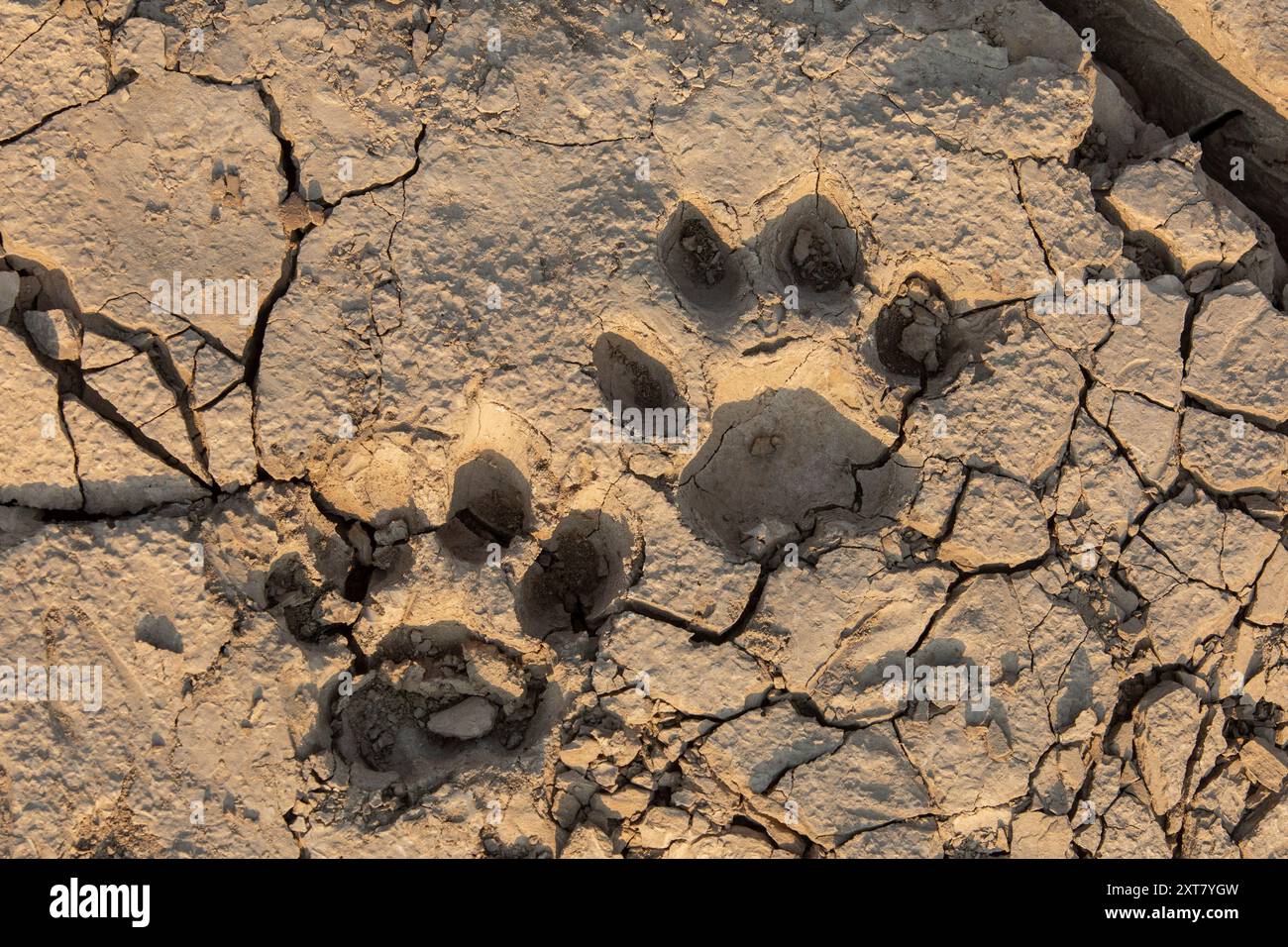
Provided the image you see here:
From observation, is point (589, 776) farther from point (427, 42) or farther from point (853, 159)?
point (427, 42)

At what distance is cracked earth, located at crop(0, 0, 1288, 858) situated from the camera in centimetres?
329

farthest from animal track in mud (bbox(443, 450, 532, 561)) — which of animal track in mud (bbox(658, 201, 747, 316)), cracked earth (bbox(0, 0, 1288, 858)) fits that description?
animal track in mud (bbox(658, 201, 747, 316))

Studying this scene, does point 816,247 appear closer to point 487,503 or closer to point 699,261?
point 699,261

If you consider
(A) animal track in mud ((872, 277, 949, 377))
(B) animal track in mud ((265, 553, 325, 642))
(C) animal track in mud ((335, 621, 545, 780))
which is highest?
(A) animal track in mud ((872, 277, 949, 377))

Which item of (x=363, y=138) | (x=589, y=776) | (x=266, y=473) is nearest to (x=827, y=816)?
(x=589, y=776)

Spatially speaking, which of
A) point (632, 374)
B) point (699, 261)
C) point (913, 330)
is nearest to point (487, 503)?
point (632, 374)

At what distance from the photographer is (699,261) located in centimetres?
365

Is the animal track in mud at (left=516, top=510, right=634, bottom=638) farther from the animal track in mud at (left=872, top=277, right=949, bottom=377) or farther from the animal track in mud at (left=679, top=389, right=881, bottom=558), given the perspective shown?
the animal track in mud at (left=872, top=277, right=949, bottom=377)

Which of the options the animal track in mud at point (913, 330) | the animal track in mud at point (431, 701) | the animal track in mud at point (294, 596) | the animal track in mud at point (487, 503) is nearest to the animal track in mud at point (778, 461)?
the animal track in mud at point (913, 330)

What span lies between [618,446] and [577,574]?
19.6 inches

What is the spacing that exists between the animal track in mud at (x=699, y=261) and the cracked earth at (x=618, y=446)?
15 millimetres

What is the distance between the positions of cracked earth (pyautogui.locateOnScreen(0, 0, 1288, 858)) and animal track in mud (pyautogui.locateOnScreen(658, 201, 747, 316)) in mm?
15

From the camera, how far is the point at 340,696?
3.34 meters

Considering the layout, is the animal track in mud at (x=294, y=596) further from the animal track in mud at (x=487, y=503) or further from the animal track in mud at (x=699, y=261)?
the animal track in mud at (x=699, y=261)
